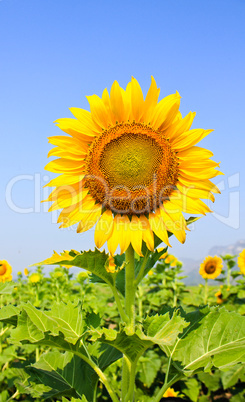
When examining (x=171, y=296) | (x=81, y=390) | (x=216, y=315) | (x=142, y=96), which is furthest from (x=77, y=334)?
(x=171, y=296)

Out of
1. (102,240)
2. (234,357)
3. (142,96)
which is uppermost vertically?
(142,96)

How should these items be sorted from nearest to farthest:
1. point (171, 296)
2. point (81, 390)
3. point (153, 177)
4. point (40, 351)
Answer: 1. point (153, 177)
2. point (81, 390)
3. point (40, 351)
4. point (171, 296)

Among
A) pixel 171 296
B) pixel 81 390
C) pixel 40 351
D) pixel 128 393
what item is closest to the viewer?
pixel 128 393

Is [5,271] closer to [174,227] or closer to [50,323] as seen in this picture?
[50,323]

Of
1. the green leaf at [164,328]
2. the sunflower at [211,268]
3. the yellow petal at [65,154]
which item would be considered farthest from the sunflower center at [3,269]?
the green leaf at [164,328]

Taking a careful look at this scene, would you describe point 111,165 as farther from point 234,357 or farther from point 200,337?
point 234,357

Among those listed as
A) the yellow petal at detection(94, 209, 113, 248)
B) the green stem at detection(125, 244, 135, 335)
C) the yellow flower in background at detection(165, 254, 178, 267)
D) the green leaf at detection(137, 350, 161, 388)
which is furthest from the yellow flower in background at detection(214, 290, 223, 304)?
the yellow petal at detection(94, 209, 113, 248)

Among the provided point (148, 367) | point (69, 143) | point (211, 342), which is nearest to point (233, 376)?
point (148, 367)
